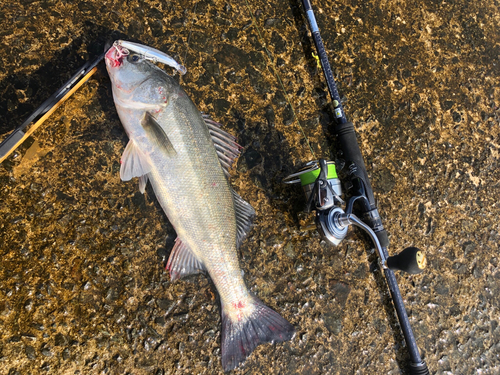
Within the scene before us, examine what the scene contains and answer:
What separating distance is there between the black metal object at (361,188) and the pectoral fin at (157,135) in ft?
4.80

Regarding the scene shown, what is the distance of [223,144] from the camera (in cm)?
262

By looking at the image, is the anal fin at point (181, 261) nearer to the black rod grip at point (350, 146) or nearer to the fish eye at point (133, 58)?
the fish eye at point (133, 58)

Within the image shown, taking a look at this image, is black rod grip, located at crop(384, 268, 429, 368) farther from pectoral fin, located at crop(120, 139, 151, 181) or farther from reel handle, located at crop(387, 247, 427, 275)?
pectoral fin, located at crop(120, 139, 151, 181)

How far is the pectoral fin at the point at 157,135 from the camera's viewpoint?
2350mm

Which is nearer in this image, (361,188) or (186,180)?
(186,180)

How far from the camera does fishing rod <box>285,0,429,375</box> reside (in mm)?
2492

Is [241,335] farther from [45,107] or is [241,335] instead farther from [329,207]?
[45,107]

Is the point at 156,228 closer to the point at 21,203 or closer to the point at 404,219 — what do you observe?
the point at 21,203

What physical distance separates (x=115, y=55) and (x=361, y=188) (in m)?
2.19

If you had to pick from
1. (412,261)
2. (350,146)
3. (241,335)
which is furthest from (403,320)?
(350,146)

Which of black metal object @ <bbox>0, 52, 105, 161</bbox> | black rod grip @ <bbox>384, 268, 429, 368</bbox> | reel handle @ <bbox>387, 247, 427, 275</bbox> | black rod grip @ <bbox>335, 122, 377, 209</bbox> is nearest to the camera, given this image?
black metal object @ <bbox>0, 52, 105, 161</bbox>

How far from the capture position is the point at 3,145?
2.19m

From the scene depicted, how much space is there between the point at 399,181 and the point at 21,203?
126 inches

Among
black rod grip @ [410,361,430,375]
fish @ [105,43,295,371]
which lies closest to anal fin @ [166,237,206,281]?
fish @ [105,43,295,371]
